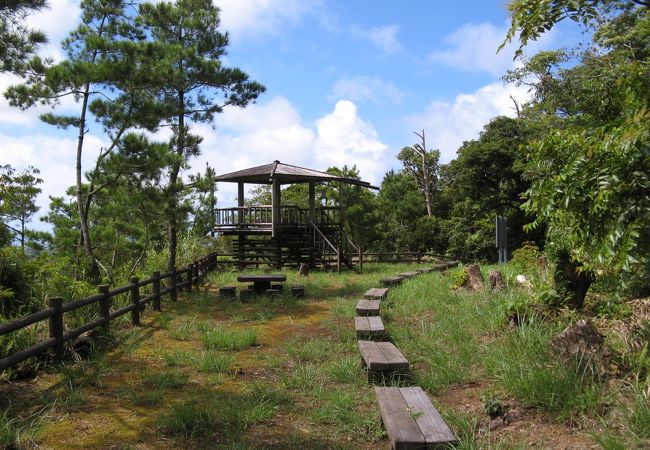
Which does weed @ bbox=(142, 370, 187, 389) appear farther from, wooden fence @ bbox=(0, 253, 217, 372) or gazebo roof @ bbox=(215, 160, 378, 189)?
gazebo roof @ bbox=(215, 160, 378, 189)

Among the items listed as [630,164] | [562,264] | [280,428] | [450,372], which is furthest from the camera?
[562,264]

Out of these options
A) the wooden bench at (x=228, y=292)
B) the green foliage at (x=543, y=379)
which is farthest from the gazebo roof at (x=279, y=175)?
the green foliage at (x=543, y=379)

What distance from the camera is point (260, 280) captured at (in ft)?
35.8

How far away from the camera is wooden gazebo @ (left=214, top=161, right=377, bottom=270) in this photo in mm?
18094

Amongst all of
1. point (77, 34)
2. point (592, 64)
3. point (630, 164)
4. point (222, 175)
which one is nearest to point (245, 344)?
point (630, 164)

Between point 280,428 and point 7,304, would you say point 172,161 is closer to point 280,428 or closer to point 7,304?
point 7,304

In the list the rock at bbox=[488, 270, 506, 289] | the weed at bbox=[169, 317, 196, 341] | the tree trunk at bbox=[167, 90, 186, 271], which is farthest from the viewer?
the tree trunk at bbox=[167, 90, 186, 271]

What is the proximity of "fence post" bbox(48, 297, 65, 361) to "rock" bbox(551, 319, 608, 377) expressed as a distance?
15.8 ft

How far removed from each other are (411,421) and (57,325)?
4.00 metres

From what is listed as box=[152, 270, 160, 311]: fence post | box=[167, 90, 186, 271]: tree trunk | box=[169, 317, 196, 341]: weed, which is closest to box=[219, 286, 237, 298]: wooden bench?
box=[152, 270, 160, 311]: fence post

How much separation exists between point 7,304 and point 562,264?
690cm

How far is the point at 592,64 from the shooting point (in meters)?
15.7

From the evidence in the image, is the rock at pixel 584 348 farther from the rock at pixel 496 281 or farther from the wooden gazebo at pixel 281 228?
the wooden gazebo at pixel 281 228

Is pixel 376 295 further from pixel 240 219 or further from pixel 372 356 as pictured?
pixel 240 219
